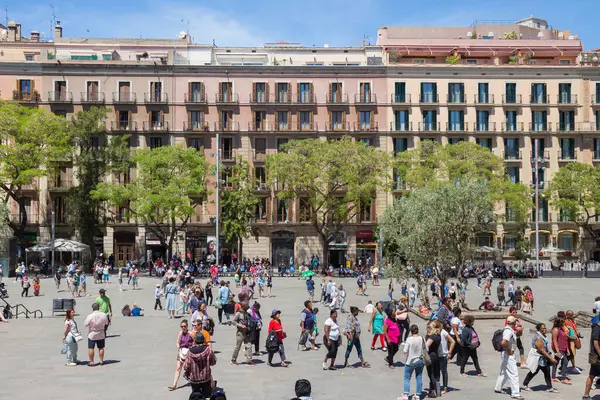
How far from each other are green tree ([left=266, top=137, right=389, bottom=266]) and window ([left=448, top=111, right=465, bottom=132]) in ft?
35.5

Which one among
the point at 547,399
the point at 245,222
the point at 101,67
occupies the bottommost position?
the point at 547,399

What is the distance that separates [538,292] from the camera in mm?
44844

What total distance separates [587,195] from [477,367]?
52878mm

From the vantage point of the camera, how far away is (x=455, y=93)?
70.2 meters

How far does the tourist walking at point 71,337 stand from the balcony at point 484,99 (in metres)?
56.7

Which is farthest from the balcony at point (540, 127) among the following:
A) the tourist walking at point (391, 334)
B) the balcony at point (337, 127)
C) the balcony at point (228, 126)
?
the tourist walking at point (391, 334)

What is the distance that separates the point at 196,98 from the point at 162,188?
13.6m

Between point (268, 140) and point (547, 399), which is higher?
point (268, 140)

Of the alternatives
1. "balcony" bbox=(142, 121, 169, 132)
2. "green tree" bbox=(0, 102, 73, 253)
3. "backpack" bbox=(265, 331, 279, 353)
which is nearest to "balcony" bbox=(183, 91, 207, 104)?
"balcony" bbox=(142, 121, 169, 132)

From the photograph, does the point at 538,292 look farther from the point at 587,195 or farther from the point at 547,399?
the point at 547,399

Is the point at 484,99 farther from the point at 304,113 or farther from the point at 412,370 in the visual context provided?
the point at 412,370

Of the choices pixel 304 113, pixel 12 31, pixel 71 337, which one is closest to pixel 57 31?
pixel 12 31

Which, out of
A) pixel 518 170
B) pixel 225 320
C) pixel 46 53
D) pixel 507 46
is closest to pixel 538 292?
pixel 225 320

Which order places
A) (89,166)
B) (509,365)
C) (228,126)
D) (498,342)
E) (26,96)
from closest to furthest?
(509,365)
(498,342)
(89,166)
(26,96)
(228,126)
